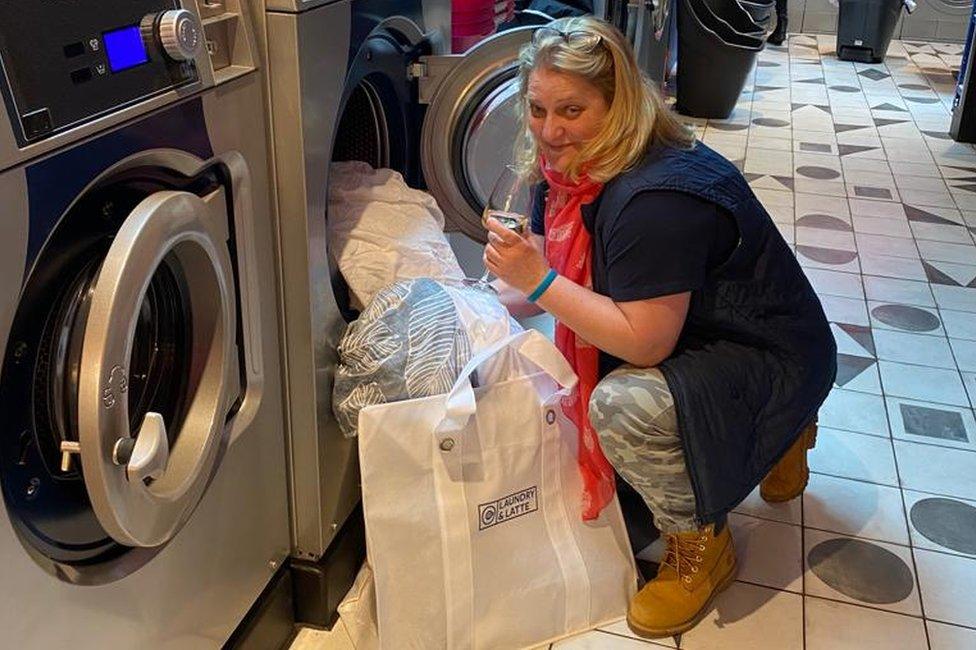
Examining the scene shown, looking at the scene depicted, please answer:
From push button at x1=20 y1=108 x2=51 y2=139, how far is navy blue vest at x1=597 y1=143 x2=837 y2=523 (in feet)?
2.51

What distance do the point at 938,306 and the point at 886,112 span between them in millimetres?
2296

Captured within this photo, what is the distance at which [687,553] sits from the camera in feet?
5.22

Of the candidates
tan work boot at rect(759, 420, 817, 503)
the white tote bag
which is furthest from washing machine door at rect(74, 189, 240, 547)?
tan work boot at rect(759, 420, 817, 503)

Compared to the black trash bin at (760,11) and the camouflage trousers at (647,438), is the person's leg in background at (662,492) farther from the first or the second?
the black trash bin at (760,11)

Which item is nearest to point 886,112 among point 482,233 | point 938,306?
point 938,306

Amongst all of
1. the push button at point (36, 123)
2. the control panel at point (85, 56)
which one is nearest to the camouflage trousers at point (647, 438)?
the control panel at point (85, 56)

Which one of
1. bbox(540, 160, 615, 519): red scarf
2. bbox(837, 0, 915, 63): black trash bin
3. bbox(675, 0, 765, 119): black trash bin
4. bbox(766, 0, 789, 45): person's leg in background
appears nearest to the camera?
bbox(540, 160, 615, 519): red scarf

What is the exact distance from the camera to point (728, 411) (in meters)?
1.48

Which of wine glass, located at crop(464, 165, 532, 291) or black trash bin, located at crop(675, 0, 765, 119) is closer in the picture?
wine glass, located at crop(464, 165, 532, 291)

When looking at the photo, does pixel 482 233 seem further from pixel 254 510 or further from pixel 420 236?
pixel 254 510

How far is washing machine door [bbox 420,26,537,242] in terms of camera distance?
1.71 m

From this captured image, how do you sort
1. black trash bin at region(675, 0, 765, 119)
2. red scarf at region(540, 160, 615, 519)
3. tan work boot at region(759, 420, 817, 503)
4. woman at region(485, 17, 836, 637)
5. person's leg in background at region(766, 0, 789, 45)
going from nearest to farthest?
1. woman at region(485, 17, 836, 637)
2. red scarf at region(540, 160, 615, 519)
3. tan work boot at region(759, 420, 817, 503)
4. black trash bin at region(675, 0, 765, 119)
5. person's leg in background at region(766, 0, 789, 45)

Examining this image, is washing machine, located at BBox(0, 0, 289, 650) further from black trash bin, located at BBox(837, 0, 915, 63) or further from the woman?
black trash bin, located at BBox(837, 0, 915, 63)

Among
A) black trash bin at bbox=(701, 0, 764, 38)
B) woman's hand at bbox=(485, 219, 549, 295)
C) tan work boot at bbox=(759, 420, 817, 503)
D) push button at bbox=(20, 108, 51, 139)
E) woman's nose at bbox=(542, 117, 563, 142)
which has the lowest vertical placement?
tan work boot at bbox=(759, 420, 817, 503)
